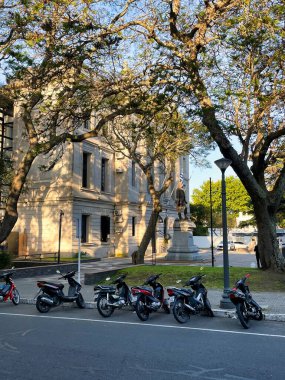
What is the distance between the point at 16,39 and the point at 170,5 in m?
5.71

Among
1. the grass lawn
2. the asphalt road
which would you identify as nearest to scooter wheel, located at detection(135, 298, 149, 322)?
the asphalt road

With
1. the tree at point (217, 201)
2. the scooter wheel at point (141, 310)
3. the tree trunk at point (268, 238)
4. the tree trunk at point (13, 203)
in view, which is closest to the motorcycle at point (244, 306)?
the scooter wheel at point (141, 310)

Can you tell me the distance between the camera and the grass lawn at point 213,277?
47.1 ft

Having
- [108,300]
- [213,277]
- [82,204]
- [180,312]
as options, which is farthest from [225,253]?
[82,204]

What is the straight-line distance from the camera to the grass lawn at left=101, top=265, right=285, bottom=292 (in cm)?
1435

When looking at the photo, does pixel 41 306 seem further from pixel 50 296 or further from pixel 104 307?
pixel 104 307

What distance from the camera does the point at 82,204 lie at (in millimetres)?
32281

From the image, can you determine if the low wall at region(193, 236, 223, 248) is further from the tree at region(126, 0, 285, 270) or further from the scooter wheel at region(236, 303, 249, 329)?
the scooter wheel at region(236, 303, 249, 329)

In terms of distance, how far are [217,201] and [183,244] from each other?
42.9 meters

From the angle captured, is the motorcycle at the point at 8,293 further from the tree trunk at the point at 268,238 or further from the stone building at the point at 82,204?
the stone building at the point at 82,204

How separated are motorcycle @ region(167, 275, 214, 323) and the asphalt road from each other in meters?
0.21

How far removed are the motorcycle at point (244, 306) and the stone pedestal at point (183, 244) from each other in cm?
2004

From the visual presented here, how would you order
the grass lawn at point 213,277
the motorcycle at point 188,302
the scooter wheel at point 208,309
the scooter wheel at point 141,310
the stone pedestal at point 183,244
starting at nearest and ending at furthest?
the motorcycle at point 188,302
the scooter wheel at point 141,310
the scooter wheel at point 208,309
the grass lawn at point 213,277
the stone pedestal at point 183,244

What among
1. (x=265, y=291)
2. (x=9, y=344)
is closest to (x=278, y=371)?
(x=9, y=344)
